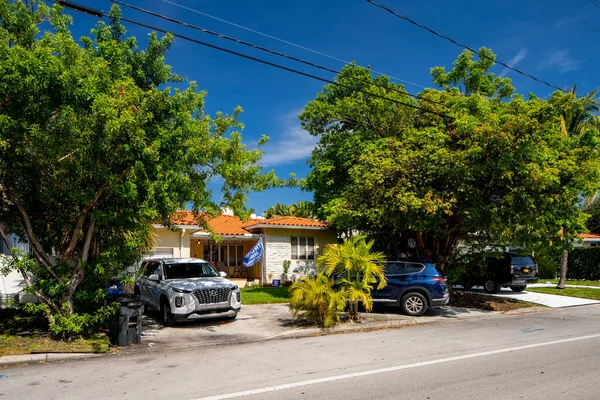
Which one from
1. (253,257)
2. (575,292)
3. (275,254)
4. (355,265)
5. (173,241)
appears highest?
(173,241)

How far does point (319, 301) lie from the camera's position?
1200cm

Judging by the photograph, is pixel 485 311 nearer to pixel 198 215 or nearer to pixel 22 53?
pixel 198 215

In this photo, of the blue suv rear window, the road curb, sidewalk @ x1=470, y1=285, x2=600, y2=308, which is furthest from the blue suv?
the road curb

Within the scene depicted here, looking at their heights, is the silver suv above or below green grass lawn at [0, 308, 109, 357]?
above

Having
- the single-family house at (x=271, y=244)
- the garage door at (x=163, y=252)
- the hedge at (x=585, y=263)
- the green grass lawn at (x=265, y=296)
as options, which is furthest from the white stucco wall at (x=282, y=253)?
the hedge at (x=585, y=263)

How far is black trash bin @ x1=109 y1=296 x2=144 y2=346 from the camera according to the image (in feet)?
33.0

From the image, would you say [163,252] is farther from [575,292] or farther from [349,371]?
[575,292]

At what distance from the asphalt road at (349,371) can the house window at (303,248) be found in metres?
15.0

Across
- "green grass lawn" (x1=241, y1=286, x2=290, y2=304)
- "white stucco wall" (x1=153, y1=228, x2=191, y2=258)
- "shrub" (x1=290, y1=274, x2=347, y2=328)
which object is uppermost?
"white stucco wall" (x1=153, y1=228, x2=191, y2=258)

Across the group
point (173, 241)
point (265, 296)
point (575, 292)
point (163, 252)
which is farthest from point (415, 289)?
point (163, 252)

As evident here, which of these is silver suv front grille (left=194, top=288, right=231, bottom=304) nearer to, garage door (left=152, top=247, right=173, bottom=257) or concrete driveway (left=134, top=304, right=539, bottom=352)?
concrete driveway (left=134, top=304, right=539, bottom=352)

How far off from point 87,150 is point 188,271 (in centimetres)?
573

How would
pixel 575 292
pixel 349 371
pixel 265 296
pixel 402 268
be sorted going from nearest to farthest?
1. pixel 349 371
2. pixel 402 268
3. pixel 265 296
4. pixel 575 292

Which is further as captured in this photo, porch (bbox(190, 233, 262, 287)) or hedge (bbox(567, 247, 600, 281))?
hedge (bbox(567, 247, 600, 281))
